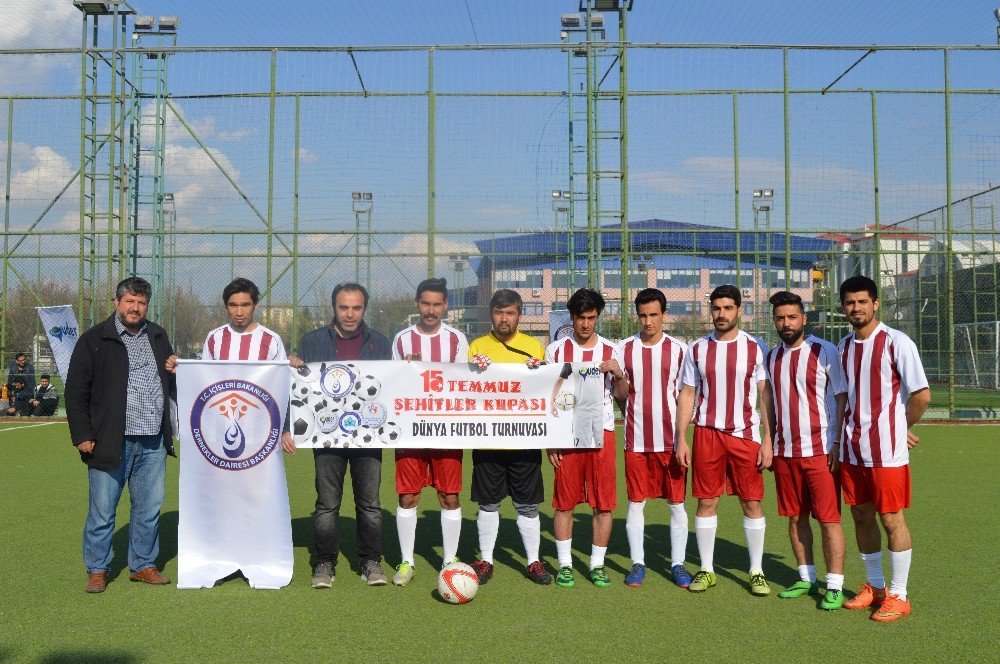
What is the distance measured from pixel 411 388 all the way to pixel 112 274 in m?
11.5

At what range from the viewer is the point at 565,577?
5375 mm

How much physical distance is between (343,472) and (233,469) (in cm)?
72

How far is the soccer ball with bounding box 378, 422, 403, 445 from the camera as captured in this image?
554 centimetres

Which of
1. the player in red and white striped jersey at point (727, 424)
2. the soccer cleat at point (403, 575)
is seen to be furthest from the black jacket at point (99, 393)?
the player in red and white striped jersey at point (727, 424)

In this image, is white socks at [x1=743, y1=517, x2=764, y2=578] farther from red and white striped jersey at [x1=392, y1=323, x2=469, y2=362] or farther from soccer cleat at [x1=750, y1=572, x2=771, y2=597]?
red and white striped jersey at [x1=392, y1=323, x2=469, y2=362]

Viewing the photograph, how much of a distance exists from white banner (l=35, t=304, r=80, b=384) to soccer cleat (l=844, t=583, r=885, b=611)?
14.3 meters

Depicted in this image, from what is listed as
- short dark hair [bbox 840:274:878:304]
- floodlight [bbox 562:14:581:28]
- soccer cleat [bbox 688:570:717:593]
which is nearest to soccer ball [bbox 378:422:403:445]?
soccer cleat [bbox 688:570:717:593]

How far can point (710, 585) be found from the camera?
532 centimetres

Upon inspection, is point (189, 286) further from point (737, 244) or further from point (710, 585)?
point (710, 585)

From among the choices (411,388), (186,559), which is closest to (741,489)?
(411,388)

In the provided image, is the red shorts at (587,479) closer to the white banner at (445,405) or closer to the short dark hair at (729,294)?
the white banner at (445,405)

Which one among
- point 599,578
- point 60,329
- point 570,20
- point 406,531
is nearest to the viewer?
point 599,578

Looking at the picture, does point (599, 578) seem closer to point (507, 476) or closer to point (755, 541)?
point (507, 476)

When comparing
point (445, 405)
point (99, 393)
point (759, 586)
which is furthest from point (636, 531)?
point (99, 393)
